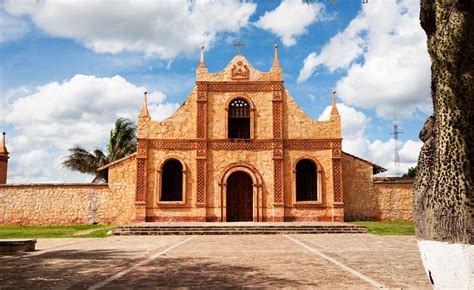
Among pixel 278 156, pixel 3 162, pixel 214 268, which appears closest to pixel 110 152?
pixel 3 162

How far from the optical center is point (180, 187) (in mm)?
22203

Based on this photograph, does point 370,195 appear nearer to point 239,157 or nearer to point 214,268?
point 239,157

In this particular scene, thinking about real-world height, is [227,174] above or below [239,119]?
below

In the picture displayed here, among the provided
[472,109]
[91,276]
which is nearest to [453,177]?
[472,109]

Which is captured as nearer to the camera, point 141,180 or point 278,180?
point 141,180

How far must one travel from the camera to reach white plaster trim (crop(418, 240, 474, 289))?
3363 millimetres

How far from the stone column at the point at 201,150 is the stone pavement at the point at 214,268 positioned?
10.1 metres

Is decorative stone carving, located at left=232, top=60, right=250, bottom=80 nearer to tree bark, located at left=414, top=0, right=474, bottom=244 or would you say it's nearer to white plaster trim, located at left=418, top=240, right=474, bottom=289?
tree bark, located at left=414, top=0, right=474, bottom=244

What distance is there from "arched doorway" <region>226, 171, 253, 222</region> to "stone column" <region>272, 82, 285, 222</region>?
1435 mm

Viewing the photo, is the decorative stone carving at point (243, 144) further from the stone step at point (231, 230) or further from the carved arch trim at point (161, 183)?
the stone step at point (231, 230)

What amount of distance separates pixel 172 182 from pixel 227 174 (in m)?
3.04

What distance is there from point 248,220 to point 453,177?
1872 cm

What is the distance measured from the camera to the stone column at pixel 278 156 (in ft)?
69.5

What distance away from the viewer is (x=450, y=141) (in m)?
3.61
